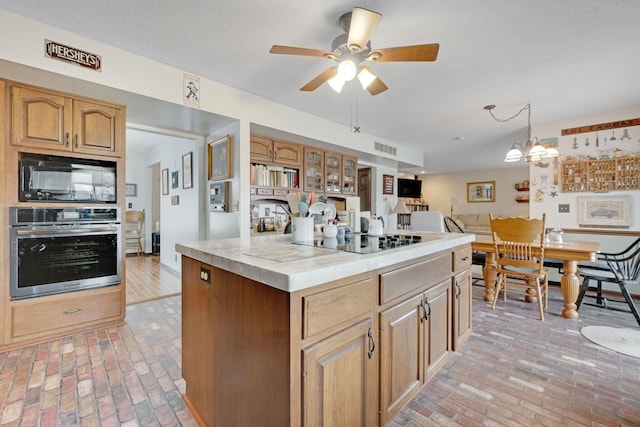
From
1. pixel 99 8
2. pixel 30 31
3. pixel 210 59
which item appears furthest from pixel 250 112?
pixel 30 31

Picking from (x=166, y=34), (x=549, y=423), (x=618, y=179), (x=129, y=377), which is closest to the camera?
(x=549, y=423)

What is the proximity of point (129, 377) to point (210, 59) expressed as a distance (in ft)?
8.30

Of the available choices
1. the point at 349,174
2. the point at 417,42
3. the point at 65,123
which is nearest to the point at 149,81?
the point at 65,123

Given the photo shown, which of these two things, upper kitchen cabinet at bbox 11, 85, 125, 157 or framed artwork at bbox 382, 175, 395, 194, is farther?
framed artwork at bbox 382, 175, 395, 194

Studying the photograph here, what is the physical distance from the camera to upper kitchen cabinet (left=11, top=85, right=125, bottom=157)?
220cm

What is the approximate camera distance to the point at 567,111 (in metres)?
3.76

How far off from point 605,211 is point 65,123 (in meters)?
6.11

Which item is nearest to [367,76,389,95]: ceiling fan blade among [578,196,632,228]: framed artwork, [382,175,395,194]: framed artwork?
[578,196,632,228]: framed artwork

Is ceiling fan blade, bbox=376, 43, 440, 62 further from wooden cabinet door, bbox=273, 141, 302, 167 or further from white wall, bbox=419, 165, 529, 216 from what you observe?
white wall, bbox=419, 165, 529, 216

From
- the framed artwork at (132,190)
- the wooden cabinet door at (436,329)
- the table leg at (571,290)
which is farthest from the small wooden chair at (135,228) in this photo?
the table leg at (571,290)

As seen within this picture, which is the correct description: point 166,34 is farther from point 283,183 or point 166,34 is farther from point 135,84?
point 283,183

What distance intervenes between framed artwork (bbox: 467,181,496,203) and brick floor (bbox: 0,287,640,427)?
289 inches

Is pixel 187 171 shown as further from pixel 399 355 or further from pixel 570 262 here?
pixel 570 262

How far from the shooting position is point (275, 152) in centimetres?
386
